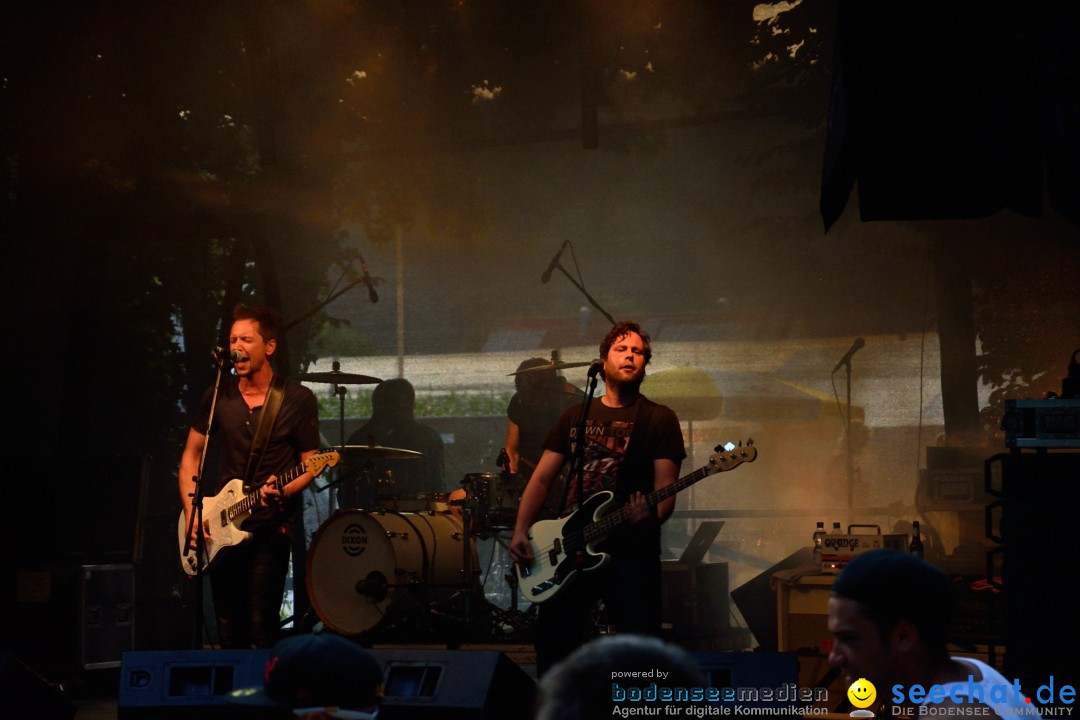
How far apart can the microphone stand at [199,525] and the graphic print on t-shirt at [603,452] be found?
5.91ft

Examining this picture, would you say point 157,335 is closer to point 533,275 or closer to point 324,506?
point 324,506

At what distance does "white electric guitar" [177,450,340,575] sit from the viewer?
550 centimetres

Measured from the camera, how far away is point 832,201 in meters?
4.65

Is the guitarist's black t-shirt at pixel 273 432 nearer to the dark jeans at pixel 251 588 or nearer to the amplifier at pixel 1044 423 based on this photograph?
the dark jeans at pixel 251 588

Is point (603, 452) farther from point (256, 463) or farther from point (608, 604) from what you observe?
point (256, 463)

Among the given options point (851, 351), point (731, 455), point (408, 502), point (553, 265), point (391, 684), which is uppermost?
point (553, 265)

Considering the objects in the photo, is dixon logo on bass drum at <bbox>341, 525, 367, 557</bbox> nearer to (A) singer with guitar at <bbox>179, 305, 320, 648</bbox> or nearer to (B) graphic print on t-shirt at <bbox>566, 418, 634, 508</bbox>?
(A) singer with guitar at <bbox>179, 305, 320, 648</bbox>

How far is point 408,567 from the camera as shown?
7648 mm

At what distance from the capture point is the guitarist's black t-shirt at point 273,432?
5.61 metres

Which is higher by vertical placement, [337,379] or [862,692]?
[337,379]

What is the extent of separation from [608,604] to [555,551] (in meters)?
0.39

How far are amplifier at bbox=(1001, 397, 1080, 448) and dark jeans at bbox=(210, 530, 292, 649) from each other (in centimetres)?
332

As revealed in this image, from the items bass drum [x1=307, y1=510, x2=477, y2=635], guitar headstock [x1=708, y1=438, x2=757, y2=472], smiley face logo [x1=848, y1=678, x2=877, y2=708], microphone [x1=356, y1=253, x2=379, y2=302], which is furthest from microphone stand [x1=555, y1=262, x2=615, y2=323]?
smiley face logo [x1=848, y1=678, x2=877, y2=708]

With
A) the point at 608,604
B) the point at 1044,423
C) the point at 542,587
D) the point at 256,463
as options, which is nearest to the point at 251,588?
the point at 256,463
